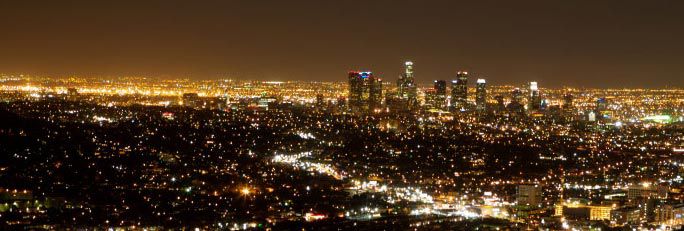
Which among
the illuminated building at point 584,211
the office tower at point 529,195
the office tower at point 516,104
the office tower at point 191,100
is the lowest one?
the illuminated building at point 584,211

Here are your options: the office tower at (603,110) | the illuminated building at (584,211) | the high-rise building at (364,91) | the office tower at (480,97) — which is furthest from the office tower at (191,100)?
the illuminated building at (584,211)

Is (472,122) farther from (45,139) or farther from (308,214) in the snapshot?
(308,214)

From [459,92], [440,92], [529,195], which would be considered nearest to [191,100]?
[440,92]

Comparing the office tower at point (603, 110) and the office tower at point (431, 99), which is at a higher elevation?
the office tower at point (431, 99)

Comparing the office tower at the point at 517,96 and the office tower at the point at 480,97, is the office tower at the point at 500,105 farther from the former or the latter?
the office tower at the point at 517,96

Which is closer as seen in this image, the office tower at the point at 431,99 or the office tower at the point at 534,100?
the office tower at the point at 431,99

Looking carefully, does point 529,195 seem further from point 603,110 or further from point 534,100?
point 603,110

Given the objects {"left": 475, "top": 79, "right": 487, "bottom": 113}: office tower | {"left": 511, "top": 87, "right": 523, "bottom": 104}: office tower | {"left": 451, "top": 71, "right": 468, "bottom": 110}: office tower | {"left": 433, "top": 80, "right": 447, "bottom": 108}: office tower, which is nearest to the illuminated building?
{"left": 451, "top": 71, "right": 468, "bottom": 110}: office tower

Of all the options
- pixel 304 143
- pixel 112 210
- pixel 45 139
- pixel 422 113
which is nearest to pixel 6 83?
pixel 422 113
